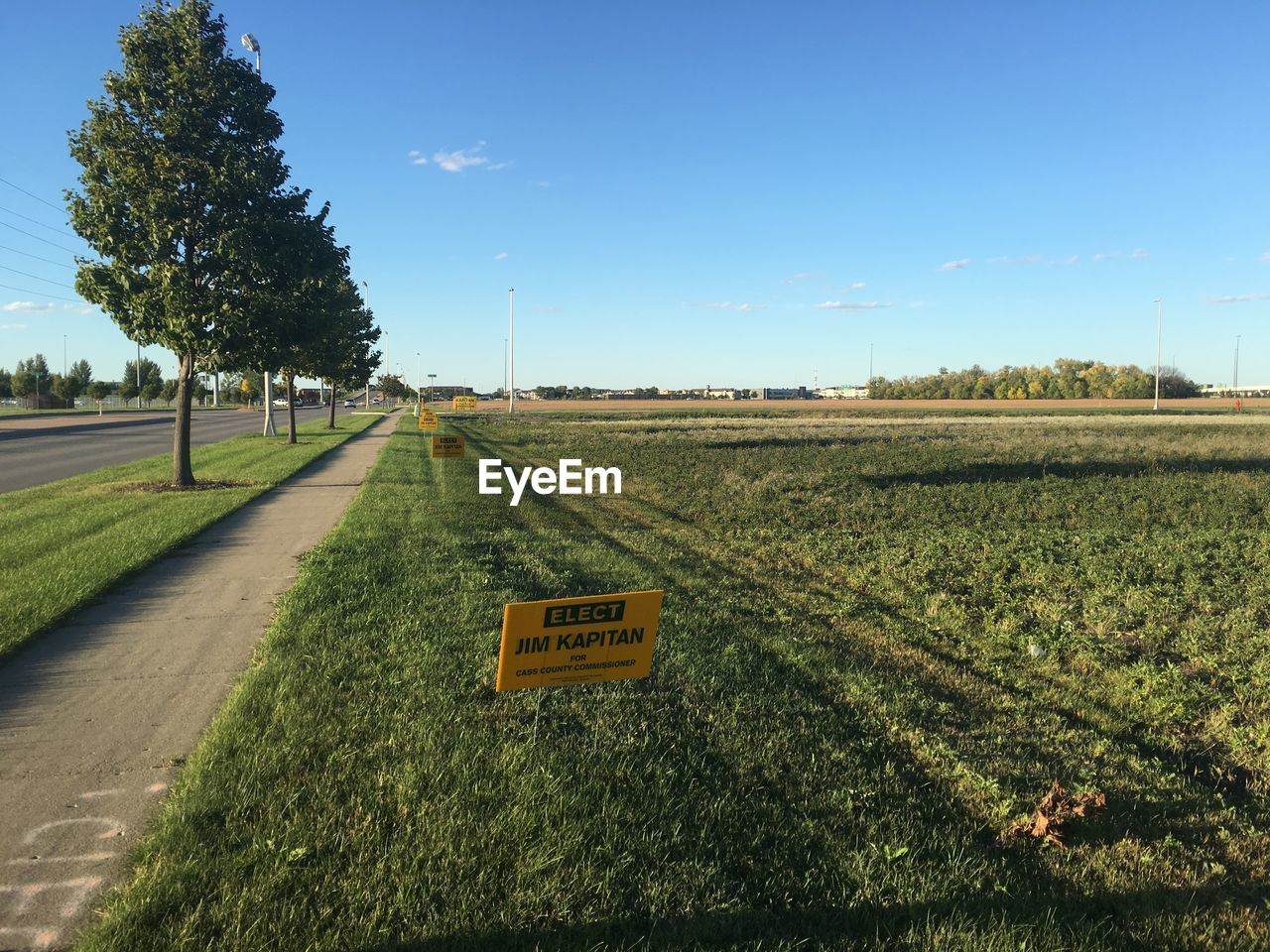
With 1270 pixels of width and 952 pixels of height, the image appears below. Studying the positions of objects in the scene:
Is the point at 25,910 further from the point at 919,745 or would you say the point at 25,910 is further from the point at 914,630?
the point at 914,630

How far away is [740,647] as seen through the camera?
650 centimetres

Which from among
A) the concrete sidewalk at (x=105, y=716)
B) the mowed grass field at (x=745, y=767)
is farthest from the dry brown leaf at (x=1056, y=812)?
the concrete sidewalk at (x=105, y=716)

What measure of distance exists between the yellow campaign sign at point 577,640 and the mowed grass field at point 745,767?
1.51 ft

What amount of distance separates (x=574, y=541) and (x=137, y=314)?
953cm

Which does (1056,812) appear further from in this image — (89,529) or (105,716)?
(89,529)

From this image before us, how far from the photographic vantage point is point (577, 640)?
13.7 ft

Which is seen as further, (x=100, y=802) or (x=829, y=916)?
(x=100, y=802)

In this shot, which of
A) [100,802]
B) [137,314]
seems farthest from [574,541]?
[137,314]

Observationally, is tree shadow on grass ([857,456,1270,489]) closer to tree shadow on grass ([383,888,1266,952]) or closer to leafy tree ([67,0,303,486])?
leafy tree ([67,0,303,486])

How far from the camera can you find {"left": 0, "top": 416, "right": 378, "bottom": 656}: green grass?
23.5 ft

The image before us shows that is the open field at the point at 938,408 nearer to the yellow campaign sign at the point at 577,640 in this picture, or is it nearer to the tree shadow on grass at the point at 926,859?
A: the tree shadow on grass at the point at 926,859

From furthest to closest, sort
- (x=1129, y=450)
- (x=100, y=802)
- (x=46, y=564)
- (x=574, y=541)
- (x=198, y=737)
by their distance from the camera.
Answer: (x=1129, y=450) < (x=574, y=541) < (x=46, y=564) < (x=198, y=737) < (x=100, y=802)

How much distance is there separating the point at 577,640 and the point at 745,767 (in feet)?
3.83

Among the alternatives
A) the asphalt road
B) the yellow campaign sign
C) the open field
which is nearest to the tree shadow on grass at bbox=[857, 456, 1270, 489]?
the yellow campaign sign
